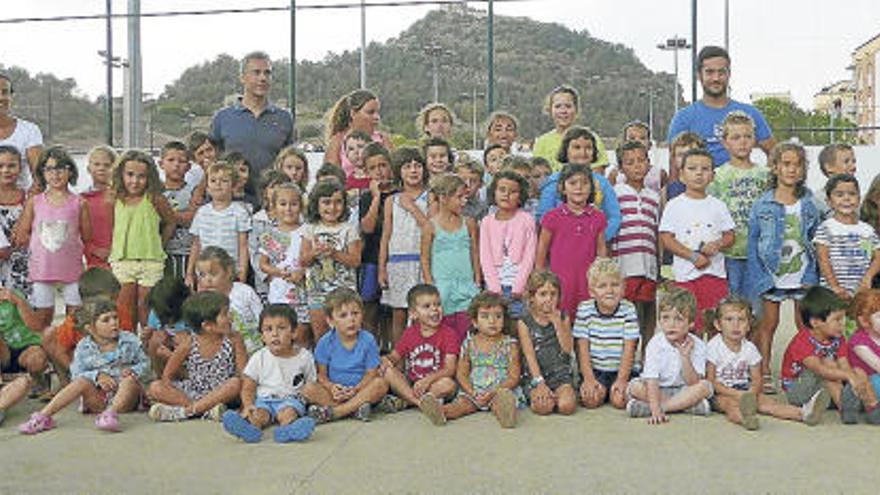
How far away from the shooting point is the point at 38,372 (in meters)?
6.07

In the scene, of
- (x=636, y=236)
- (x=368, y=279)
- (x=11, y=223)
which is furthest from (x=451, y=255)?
(x=11, y=223)

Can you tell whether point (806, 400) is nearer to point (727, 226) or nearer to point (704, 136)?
point (727, 226)

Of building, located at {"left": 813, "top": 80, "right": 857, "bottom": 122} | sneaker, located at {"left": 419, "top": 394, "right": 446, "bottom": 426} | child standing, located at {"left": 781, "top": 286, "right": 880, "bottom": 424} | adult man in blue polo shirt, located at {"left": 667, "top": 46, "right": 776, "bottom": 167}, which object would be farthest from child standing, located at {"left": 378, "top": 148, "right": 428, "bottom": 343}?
building, located at {"left": 813, "top": 80, "right": 857, "bottom": 122}

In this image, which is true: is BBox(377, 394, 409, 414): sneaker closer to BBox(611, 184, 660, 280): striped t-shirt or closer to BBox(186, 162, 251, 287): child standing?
BBox(186, 162, 251, 287): child standing

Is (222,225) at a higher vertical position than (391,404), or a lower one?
higher

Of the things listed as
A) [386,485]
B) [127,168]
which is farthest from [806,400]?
[127,168]

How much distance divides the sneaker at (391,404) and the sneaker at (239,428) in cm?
87

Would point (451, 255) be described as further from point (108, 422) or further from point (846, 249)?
point (846, 249)

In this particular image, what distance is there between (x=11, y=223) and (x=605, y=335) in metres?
3.56

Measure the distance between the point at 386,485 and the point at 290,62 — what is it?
968 cm

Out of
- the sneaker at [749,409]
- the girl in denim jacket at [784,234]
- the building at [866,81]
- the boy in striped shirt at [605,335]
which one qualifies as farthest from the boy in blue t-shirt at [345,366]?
the building at [866,81]

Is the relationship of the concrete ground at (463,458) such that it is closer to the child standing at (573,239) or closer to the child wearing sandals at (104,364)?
the child wearing sandals at (104,364)

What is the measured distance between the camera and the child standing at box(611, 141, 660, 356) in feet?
20.6

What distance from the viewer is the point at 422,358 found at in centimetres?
566
